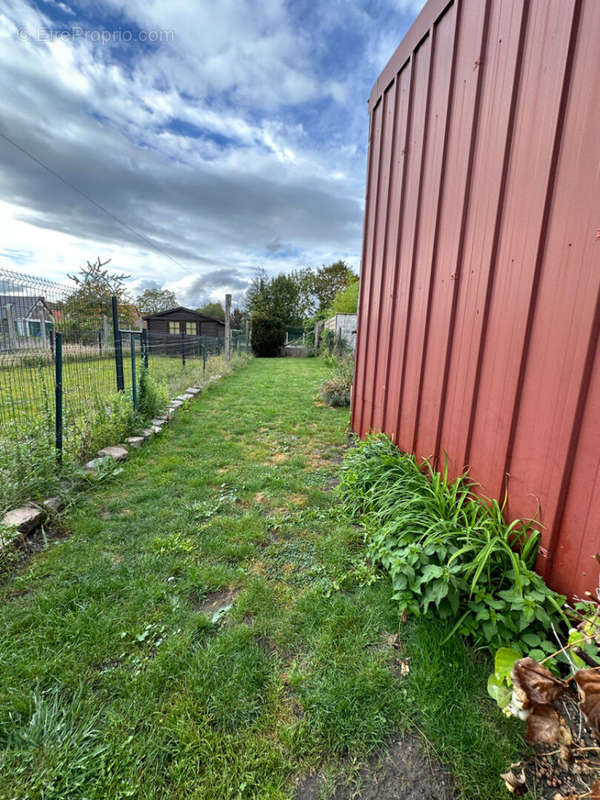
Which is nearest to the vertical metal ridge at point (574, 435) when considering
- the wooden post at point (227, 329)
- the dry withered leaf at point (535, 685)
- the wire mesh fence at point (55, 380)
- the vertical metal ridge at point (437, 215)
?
the dry withered leaf at point (535, 685)

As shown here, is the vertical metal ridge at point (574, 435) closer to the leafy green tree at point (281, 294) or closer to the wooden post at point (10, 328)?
the wooden post at point (10, 328)

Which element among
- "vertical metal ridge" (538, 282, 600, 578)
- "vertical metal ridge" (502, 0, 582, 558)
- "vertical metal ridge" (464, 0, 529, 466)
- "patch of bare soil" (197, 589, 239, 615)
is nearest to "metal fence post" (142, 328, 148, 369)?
"patch of bare soil" (197, 589, 239, 615)

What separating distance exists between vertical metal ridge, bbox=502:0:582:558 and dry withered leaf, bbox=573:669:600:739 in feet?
2.54

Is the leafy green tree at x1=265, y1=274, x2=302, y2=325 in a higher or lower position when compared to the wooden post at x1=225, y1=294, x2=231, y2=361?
higher

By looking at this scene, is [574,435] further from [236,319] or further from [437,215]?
[236,319]

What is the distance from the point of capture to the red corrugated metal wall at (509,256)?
3.82 feet

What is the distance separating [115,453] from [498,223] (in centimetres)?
356

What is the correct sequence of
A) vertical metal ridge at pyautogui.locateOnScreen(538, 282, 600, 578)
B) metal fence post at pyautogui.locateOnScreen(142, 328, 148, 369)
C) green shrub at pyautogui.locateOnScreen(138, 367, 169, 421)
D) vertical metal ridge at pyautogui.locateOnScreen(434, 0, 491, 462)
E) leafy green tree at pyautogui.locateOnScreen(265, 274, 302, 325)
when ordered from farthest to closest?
leafy green tree at pyautogui.locateOnScreen(265, 274, 302, 325), metal fence post at pyautogui.locateOnScreen(142, 328, 148, 369), green shrub at pyautogui.locateOnScreen(138, 367, 169, 421), vertical metal ridge at pyautogui.locateOnScreen(434, 0, 491, 462), vertical metal ridge at pyautogui.locateOnScreen(538, 282, 600, 578)

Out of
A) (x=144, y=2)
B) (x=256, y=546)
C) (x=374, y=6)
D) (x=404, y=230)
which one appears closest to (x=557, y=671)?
(x=256, y=546)

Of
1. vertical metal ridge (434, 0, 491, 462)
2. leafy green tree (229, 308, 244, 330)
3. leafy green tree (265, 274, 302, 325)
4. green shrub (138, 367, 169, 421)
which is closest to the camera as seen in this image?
vertical metal ridge (434, 0, 491, 462)

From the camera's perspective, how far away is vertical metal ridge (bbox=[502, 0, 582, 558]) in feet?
3.92

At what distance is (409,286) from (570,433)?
1.59m

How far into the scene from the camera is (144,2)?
3771 mm

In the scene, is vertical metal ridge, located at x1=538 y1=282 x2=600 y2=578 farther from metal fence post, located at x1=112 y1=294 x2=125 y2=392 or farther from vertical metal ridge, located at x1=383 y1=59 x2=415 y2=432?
metal fence post, located at x1=112 y1=294 x2=125 y2=392
